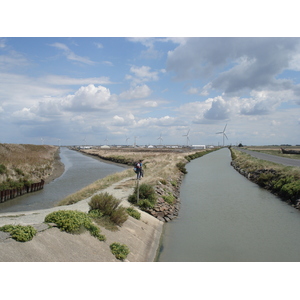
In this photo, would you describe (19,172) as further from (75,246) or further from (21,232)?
(21,232)

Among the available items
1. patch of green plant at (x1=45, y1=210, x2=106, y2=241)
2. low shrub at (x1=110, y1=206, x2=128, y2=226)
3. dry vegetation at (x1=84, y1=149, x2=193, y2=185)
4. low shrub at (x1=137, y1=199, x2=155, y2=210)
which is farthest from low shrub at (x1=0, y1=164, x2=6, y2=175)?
patch of green plant at (x1=45, y1=210, x2=106, y2=241)

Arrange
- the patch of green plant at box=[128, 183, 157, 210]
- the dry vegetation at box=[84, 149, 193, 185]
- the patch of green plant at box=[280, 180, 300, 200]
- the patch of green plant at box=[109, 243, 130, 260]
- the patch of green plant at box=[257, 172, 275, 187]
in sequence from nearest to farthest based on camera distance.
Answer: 1. the patch of green plant at box=[109, 243, 130, 260]
2. the patch of green plant at box=[128, 183, 157, 210]
3. the patch of green plant at box=[280, 180, 300, 200]
4. the dry vegetation at box=[84, 149, 193, 185]
5. the patch of green plant at box=[257, 172, 275, 187]

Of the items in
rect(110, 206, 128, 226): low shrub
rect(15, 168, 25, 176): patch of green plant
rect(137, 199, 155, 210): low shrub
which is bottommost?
rect(15, 168, 25, 176): patch of green plant

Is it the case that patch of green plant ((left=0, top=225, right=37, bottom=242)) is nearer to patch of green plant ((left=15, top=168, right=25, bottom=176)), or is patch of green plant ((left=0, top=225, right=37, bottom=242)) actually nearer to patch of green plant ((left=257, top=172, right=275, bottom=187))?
patch of green plant ((left=15, top=168, right=25, bottom=176))

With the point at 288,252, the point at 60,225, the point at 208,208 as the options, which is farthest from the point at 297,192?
the point at 60,225

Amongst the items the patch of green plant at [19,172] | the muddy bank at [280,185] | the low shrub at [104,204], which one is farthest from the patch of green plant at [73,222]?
the patch of green plant at [19,172]

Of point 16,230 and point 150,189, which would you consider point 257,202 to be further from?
point 16,230

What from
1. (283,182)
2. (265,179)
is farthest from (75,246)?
(265,179)
